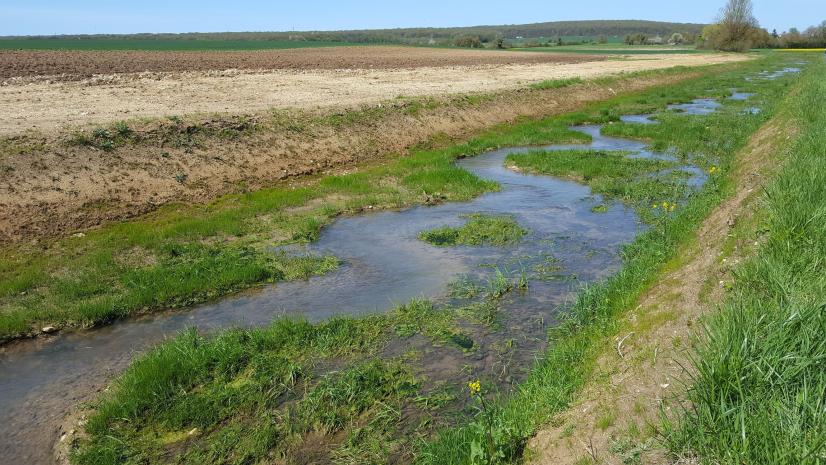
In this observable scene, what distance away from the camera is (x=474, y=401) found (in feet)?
18.5

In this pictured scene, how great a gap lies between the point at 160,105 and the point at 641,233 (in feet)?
47.4

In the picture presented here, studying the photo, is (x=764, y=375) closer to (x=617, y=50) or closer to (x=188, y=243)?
(x=188, y=243)

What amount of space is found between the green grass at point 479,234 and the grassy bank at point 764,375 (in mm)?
5056

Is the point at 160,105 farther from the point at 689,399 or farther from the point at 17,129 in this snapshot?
the point at 689,399

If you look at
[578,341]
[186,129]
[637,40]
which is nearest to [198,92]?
[186,129]

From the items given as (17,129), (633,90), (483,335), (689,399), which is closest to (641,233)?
(483,335)

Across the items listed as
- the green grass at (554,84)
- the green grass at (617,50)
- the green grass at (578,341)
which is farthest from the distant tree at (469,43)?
the green grass at (578,341)

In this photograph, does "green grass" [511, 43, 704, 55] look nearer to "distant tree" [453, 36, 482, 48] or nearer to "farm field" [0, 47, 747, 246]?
"distant tree" [453, 36, 482, 48]

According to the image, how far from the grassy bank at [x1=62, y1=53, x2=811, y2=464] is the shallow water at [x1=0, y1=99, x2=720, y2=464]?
450 mm

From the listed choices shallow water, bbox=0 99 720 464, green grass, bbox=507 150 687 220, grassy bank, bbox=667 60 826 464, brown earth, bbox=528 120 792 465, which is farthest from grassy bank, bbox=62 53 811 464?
green grass, bbox=507 150 687 220

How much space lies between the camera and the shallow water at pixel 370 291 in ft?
19.6

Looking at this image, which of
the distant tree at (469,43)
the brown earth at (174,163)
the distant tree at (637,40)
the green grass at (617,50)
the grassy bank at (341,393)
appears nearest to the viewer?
the grassy bank at (341,393)

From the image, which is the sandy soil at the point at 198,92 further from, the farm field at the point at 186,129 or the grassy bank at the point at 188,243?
the grassy bank at the point at 188,243

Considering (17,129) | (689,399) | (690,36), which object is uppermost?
(690,36)
